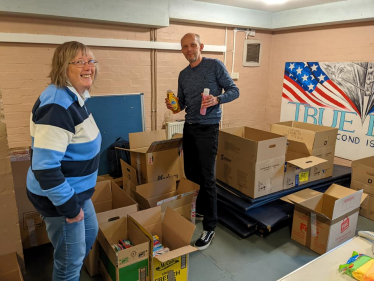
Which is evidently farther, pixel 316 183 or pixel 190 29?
pixel 190 29

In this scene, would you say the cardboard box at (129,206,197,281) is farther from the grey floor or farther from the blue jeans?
the blue jeans

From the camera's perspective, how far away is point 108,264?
1.82m

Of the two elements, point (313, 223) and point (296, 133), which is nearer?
point (313, 223)

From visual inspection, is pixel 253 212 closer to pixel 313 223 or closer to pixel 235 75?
pixel 313 223

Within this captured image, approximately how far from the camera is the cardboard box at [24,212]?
221cm

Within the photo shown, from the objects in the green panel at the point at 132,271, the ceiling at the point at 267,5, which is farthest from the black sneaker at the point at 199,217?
the ceiling at the point at 267,5

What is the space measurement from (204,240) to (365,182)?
69.7 inches

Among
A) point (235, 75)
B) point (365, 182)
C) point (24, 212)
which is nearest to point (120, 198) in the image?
point (24, 212)

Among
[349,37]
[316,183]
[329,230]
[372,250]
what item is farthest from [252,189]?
[349,37]

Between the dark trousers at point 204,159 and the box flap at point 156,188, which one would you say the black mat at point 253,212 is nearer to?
the dark trousers at point 204,159

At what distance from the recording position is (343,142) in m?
3.81

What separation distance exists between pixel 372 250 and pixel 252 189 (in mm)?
1089

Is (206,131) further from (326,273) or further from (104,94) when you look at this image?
(104,94)

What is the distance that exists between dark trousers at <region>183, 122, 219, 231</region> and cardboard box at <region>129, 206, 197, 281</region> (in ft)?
1.41
